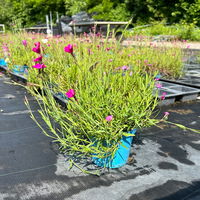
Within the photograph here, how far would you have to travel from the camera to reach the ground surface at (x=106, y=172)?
1640mm

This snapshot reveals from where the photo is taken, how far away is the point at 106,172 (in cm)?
188

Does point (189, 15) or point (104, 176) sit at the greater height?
point (189, 15)

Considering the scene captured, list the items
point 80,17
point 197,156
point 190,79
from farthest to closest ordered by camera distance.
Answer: point 80,17 → point 190,79 → point 197,156

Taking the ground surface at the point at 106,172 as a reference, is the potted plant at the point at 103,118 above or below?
above

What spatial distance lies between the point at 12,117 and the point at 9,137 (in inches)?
24.1

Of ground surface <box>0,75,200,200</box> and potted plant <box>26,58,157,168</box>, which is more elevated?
potted plant <box>26,58,157,168</box>

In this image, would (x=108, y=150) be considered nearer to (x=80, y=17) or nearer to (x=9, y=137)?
(x=9, y=137)

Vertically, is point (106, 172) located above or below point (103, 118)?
below

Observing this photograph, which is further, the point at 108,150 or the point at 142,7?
the point at 142,7

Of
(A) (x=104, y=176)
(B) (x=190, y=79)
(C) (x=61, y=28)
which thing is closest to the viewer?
(A) (x=104, y=176)

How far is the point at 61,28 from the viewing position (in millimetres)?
16875

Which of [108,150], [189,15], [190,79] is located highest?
[189,15]

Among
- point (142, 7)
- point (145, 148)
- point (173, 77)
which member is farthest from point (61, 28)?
point (145, 148)

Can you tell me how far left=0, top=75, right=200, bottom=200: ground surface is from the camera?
64.6 inches
